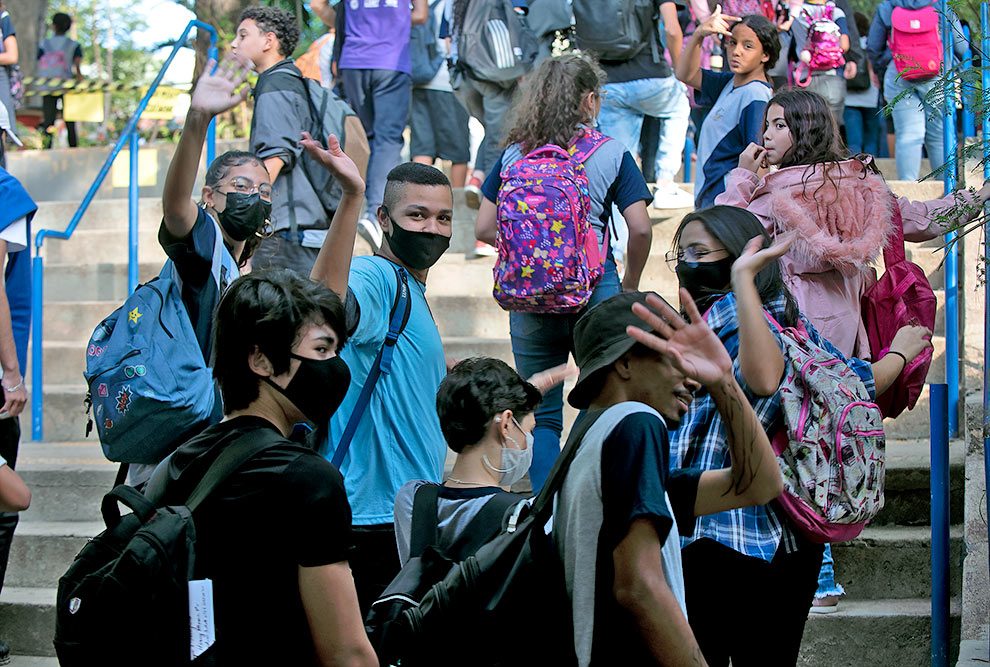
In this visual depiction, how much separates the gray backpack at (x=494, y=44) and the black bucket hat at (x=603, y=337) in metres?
5.15

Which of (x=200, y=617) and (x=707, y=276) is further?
(x=707, y=276)

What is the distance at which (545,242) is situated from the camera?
445 cm

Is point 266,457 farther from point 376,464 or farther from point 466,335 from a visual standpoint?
point 466,335

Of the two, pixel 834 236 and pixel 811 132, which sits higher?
pixel 811 132

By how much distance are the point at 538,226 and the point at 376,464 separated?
140 cm

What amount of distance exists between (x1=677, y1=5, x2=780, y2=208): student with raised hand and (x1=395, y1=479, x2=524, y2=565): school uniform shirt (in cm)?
291

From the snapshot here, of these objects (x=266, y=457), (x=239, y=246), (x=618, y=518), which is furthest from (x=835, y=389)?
(x=239, y=246)

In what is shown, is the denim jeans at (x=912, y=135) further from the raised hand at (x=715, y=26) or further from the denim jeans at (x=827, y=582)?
the denim jeans at (x=827, y=582)

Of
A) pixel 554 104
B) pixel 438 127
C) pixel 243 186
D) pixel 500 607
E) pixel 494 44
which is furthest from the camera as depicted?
pixel 438 127

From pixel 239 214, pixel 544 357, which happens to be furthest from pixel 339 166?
pixel 544 357

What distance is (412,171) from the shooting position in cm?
374

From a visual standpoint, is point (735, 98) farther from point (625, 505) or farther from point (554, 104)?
point (625, 505)

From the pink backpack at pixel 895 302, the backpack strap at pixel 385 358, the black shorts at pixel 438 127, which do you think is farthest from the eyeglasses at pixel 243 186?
the black shorts at pixel 438 127

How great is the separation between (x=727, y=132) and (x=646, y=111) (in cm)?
161
